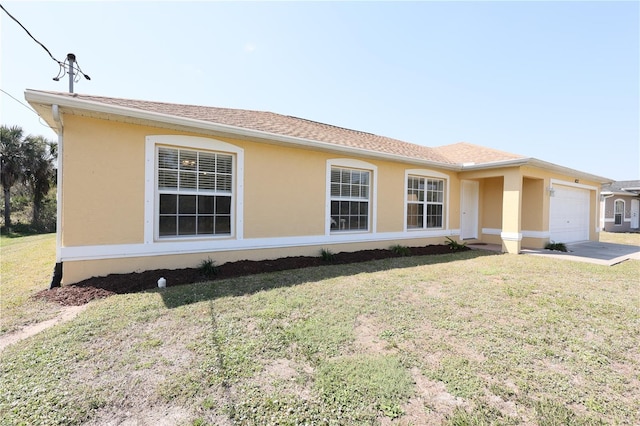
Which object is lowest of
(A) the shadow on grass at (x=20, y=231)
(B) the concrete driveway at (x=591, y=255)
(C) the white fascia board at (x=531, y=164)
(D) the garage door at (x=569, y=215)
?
(A) the shadow on grass at (x=20, y=231)

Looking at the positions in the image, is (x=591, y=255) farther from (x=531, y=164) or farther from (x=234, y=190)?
(x=234, y=190)

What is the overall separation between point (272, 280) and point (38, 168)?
2224 centimetres

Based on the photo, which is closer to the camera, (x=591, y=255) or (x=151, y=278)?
(x=151, y=278)

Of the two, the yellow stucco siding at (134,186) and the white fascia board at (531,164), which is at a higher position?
the white fascia board at (531,164)

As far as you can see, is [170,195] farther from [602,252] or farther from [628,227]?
[628,227]

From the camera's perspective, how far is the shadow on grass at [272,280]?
186 inches

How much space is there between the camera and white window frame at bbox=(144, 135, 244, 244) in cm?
566

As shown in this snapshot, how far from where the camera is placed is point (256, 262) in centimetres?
679

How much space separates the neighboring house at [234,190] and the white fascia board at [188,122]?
23 millimetres

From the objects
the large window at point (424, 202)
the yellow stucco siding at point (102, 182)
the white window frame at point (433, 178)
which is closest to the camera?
the yellow stucco siding at point (102, 182)

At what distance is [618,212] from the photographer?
69.6 feet

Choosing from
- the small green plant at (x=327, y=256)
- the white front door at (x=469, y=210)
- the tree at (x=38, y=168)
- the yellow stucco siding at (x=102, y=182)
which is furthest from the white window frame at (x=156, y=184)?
the tree at (x=38, y=168)

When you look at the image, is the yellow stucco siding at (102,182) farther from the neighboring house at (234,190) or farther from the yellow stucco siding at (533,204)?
the yellow stucco siding at (533,204)

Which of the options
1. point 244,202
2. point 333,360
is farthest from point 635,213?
point 333,360
